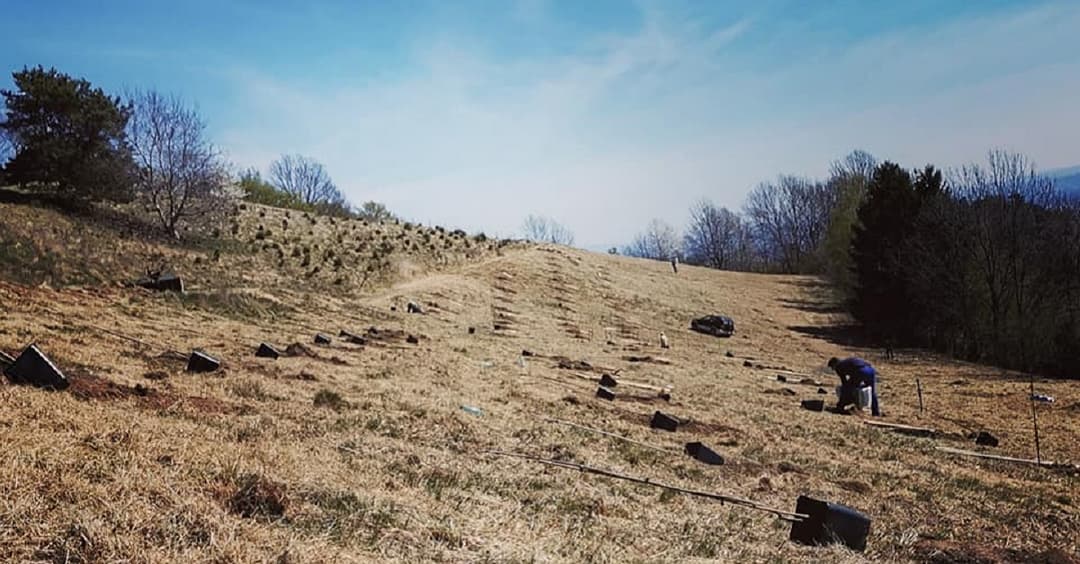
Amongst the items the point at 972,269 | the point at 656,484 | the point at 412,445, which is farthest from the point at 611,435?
the point at 972,269

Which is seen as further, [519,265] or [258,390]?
[519,265]

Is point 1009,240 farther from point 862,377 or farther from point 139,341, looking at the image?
point 139,341

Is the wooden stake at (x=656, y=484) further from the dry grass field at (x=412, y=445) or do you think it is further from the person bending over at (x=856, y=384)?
the person bending over at (x=856, y=384)

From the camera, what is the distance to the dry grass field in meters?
4.17

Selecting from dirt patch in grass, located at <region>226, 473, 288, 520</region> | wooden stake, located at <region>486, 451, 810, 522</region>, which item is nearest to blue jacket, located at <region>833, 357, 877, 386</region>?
wooden stake, located at <region>486, 451, 810, 522</region>

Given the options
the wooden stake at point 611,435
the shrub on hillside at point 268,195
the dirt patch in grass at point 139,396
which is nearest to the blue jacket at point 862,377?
the wooden stake at point 611,435

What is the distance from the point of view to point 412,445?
7.31 m

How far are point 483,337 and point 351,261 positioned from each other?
1117 centimetres

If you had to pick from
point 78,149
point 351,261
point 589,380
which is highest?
point 78,149

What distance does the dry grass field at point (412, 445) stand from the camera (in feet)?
13.7

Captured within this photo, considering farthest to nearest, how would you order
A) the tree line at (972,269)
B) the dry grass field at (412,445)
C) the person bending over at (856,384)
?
the tree line at (972,269)
the person bending over at (856,384)
the dry grass field at (412,445)

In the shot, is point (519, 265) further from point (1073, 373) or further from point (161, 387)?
point (161, 387)

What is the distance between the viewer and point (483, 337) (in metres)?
20.5

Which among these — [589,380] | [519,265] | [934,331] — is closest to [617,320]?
[519,265]
